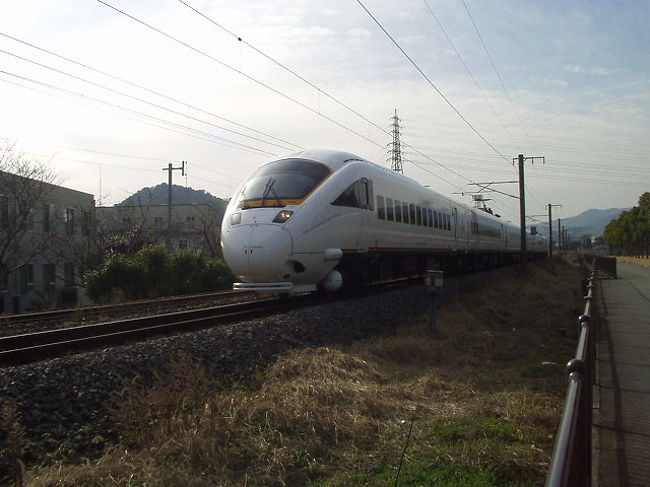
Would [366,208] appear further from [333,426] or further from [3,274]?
[3,274]

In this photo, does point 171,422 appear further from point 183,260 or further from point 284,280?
point 183,260

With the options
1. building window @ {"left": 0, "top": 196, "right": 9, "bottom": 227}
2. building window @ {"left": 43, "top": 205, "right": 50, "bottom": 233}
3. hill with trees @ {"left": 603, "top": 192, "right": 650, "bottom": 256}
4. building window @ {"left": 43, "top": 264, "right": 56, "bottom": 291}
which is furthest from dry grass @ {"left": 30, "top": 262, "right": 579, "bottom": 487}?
hill with trees @ {"left": 603, "top": 192, "right": 650, "bottom": 256}

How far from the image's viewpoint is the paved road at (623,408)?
4.54m

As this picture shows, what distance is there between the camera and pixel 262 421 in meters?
5.24

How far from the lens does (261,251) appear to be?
1082 cm

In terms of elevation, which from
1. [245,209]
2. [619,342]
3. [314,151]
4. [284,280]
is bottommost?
[619,342]

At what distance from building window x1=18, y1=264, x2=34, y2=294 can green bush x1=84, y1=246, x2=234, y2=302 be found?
14193 millimetres

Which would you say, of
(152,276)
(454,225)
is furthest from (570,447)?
(454,225)

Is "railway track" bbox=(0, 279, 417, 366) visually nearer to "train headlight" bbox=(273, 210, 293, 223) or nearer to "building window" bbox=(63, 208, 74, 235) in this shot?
"train headlight" bbox=(273, 210, 293, 223)

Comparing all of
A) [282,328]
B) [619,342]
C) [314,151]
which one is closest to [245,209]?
[314,151]

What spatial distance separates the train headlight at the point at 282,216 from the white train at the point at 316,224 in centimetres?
2

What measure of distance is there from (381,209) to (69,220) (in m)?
28.3

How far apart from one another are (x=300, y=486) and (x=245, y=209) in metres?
7.81

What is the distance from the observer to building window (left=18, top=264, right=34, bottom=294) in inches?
1287
